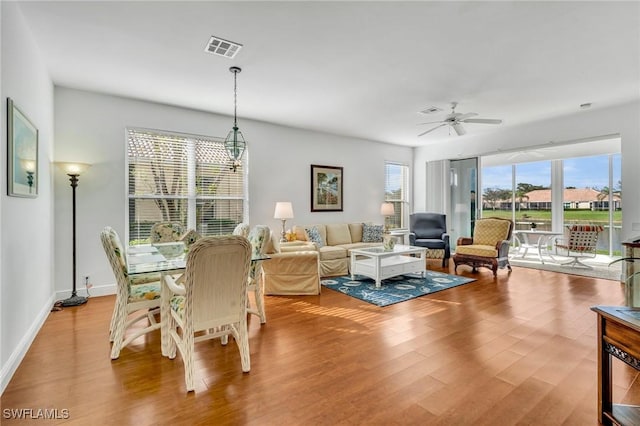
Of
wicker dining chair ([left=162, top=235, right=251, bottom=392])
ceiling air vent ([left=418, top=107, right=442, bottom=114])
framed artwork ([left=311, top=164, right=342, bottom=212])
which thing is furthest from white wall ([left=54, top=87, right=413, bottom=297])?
wicker dining chair ([left=162, top=235, right=251, bottom=392])

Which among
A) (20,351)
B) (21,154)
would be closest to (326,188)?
(21,154)

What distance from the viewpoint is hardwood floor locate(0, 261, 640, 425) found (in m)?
1.78

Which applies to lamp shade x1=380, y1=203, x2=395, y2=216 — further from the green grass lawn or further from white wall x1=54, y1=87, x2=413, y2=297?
the green grass lawn

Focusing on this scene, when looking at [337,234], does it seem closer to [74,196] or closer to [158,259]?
[158,259]

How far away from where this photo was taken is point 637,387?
2016 mm

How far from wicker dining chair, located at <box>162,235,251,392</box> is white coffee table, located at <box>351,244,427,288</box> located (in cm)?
258

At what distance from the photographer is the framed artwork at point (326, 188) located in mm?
6297

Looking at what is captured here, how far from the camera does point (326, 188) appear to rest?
649 cm

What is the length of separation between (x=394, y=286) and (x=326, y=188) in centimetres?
273

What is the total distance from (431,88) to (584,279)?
4.03m

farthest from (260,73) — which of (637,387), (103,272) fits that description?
(637,387)

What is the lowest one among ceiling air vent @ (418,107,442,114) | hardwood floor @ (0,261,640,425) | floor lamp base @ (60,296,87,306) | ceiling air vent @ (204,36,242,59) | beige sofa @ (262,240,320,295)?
hardwood floor @ (0,261,640,425)

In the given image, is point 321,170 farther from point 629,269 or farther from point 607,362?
point 607,362

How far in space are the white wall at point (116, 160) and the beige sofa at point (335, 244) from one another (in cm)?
46
